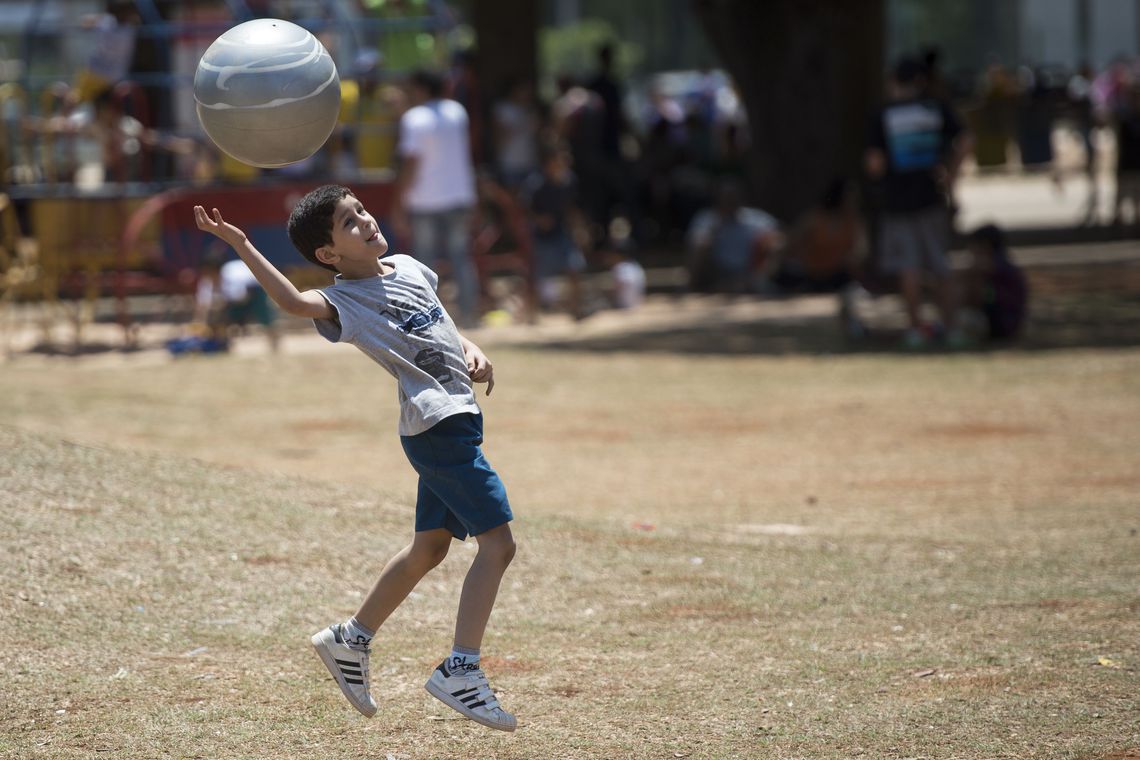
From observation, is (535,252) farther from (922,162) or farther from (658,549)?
(658,549)

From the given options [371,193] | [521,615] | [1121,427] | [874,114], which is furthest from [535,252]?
[521,615]

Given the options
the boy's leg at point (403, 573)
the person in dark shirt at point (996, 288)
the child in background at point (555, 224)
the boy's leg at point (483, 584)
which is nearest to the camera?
the boy's leg at point (483, 584)

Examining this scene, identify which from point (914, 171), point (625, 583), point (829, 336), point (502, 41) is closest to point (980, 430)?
point (914, 171)

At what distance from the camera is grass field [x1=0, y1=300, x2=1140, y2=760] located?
15.6 feet

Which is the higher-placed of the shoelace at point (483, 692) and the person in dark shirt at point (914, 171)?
the person in dark shirt at point (914, 171)

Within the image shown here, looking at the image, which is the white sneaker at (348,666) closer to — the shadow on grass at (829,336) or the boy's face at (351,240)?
the boy's face at (351,240)

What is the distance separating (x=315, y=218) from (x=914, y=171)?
882 centimetres

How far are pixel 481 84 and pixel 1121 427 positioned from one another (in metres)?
13.7

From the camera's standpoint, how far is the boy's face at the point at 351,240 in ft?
15.0

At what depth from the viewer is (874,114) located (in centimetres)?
1284

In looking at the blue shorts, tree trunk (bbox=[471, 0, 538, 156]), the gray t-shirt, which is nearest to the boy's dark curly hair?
the gray t-shirt

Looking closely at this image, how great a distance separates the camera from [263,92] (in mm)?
4938

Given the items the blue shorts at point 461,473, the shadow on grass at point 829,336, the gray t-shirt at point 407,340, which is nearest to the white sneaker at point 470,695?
the blue shorts at point 461,473

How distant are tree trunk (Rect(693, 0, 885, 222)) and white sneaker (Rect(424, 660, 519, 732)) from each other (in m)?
14.6
